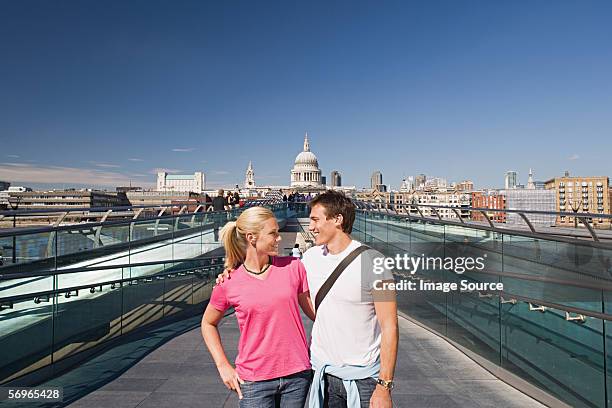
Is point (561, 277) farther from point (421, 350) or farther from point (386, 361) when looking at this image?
point (386, 361)

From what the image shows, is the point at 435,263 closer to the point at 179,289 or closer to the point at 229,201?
the point at 179,289

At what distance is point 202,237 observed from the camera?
34.0 feet

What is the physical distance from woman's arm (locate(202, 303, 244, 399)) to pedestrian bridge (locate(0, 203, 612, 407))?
7.09 feet

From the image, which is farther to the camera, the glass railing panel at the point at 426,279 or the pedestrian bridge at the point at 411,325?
the glass railing panel at the point at 426,279

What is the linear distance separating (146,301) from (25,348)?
7.84ft

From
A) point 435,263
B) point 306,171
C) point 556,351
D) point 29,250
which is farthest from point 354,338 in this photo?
point 306,171

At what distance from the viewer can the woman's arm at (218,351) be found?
237 centimetres

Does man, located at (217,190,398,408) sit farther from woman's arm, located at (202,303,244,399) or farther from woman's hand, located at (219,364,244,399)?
woman's hand, located at (219,364,244,399)

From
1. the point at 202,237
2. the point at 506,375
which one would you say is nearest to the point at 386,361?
the point at 506,375

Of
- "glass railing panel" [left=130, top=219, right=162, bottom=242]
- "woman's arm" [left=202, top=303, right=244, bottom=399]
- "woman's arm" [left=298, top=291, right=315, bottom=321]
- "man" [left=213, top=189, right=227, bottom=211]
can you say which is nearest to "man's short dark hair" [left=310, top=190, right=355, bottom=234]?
"woman's arm" [left=298, top=291, right=315, bottom=321]

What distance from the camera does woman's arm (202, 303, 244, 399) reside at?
2367 millimetres

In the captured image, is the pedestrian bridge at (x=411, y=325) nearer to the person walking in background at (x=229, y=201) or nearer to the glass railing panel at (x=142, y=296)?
the glass railing panel at (x=142, y=296)

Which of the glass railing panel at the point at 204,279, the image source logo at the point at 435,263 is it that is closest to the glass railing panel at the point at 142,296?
the glass railing panel at the point at 204,279

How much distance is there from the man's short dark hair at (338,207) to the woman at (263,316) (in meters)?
0.30
